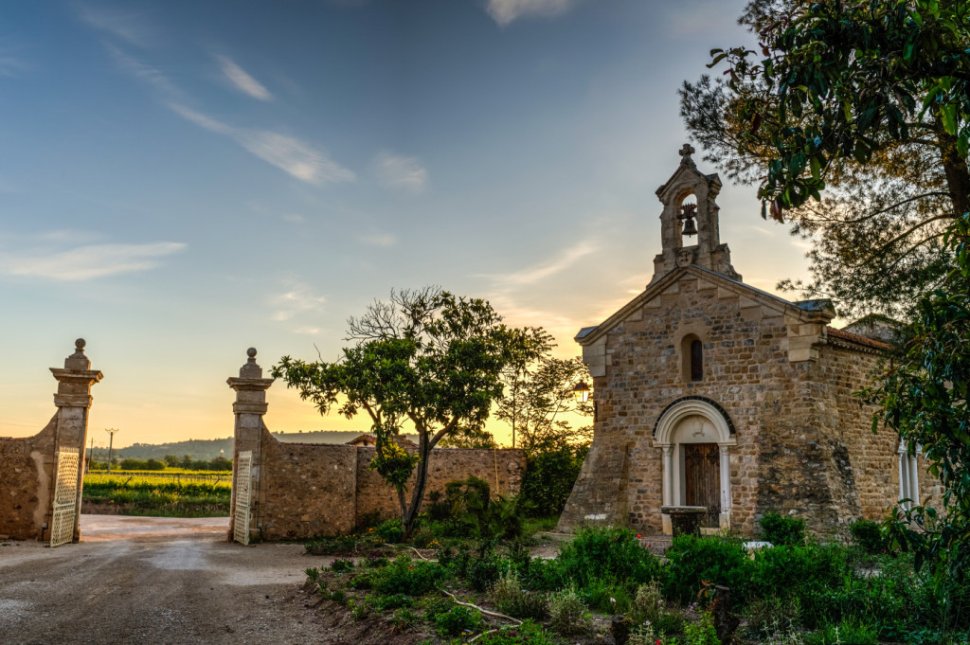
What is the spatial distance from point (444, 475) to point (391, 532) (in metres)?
4.84

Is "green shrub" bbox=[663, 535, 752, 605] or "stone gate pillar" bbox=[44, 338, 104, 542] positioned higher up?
"stone gate pillar" bbox=[44, 338, 104, 542]

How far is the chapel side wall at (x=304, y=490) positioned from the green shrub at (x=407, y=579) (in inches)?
331

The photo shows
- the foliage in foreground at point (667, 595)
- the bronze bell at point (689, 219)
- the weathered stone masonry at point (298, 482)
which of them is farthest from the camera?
the bronze bell at point (689, 219)

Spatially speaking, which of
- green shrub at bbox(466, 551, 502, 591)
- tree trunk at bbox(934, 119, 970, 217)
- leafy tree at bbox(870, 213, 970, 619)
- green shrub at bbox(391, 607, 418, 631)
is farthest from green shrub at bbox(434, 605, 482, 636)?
tree trunk at bbox(934, 119, 970, 217)

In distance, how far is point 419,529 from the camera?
17781mm

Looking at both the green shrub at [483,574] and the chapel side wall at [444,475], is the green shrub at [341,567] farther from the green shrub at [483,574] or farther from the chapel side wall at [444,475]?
the chapel side wall at [444,475]

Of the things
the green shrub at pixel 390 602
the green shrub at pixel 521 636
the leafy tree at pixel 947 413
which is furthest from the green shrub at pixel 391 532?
the leafy tree at pixel 947 413

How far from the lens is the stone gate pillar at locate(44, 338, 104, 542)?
54.5 feet

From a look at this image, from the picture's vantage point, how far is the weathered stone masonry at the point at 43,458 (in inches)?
649

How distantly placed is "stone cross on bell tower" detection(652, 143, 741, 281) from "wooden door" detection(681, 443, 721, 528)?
4286 mm

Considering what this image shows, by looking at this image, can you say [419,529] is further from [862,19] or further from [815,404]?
[862,19]

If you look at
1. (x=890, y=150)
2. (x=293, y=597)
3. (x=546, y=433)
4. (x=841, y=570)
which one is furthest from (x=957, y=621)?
(x=546, y=433)

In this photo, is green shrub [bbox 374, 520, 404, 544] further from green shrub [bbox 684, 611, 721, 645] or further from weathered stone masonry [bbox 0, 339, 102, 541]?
green shrub [bbox 684, 611, 721, 645]

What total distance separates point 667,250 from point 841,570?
11856 millimetres
